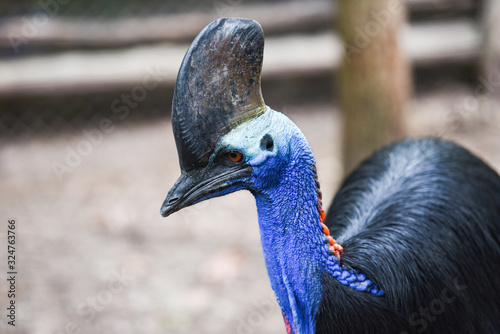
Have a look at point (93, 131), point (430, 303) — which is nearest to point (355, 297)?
point (430, 303)

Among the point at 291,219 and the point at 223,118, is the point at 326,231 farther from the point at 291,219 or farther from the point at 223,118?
the point at 223,118

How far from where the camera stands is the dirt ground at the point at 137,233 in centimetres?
369

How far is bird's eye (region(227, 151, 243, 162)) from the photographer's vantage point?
1782 millimetres

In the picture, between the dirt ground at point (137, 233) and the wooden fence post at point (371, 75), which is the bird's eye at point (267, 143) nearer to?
the wooden fence post at point (371, 75)

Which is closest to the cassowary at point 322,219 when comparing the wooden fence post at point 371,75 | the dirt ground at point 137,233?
the wooden fence post at point 371,75

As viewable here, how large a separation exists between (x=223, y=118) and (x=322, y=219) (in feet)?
1.53

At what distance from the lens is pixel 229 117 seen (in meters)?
1.75

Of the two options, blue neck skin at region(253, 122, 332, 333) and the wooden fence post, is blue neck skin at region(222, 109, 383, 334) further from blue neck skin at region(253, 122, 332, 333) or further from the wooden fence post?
the wooden fence post

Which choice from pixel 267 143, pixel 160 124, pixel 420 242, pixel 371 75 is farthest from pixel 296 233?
pixel 160 124

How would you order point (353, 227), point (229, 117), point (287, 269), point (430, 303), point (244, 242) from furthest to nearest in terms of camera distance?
1. point (244, 242)
2. point (353, 227)
3. point (430, 303)
4. point (287, 269)
5. point (229, 117)

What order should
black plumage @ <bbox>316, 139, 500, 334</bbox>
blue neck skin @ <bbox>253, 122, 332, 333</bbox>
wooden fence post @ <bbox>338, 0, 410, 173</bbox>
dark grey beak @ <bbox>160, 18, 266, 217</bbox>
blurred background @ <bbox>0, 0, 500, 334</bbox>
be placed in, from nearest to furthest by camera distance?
dark grey beak @ <bbox>160, 18, 266, 217</bbox>
blue neck skin @ <bbox>253, 122, 332, 333</bbox>
black plumage @ <bbox>316, 139, 500, 334</bbox>
wooden fence post @ <bbox>338, 0, 410, 173</bbox>
blurred background @ <bbox>0, 0, 500, 334</bbox>

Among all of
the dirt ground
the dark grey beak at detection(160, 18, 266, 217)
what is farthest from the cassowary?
the dirt ground

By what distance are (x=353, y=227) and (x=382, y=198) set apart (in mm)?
181

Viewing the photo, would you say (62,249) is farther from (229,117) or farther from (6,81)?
(229,117)
